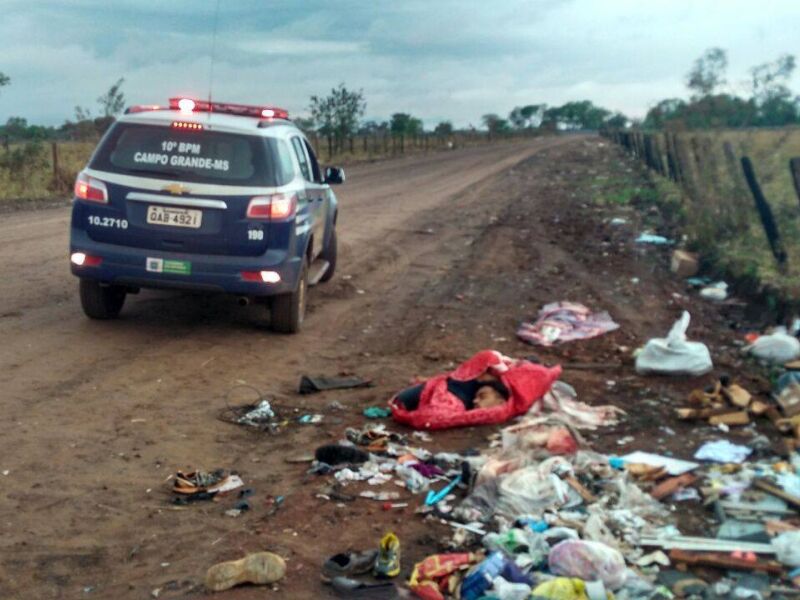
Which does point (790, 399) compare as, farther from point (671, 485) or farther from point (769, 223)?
point (769, 223)

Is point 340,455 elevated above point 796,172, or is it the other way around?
point 796,172

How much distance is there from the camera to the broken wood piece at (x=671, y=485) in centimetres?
584

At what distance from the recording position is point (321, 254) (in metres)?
12.7

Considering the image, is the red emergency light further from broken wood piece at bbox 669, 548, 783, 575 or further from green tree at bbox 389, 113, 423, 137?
green tree at bbox 389, 113, 423, 137

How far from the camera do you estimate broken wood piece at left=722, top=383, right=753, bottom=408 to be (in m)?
7.44

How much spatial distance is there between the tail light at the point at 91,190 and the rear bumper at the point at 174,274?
0.30 metres

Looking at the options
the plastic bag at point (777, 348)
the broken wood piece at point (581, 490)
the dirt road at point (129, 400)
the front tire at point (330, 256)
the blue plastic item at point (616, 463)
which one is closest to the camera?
the dirt road at point (129, 400)

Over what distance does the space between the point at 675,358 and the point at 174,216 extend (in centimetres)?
427

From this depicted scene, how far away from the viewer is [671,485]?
19.5ft

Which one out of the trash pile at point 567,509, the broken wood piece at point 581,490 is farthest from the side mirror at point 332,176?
the broken wood piece at point 581,490

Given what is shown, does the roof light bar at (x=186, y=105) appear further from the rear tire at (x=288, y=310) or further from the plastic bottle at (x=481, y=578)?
the plastic bottle at (x=481, y=578)

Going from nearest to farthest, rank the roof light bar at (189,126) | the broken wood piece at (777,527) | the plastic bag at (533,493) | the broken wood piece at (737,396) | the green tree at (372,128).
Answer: the broken wood piece at (777,527) → the plastic bag at (533,493) → the broken wood piece at (737,396) → the roof light bar at (189,126) → the green tree at (372,128)

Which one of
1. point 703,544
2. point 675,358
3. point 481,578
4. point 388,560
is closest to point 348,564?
point 388,560

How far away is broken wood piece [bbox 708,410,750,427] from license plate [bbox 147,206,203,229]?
175 inches
